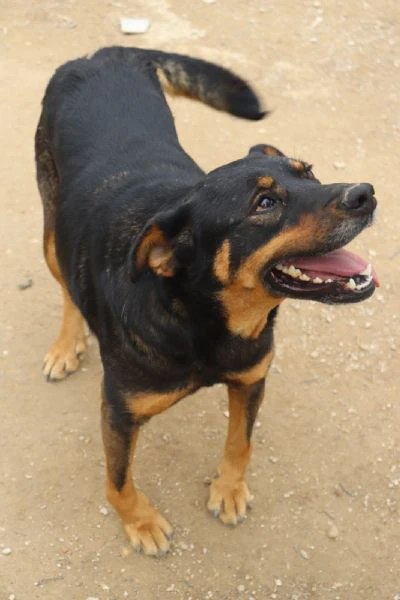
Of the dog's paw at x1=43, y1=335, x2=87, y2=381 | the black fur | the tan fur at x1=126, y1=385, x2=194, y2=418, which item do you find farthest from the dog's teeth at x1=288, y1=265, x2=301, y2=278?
the dog's paw at x1=43, y1=335, x2=87, y2=381

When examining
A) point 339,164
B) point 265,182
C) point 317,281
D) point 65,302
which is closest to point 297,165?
point 265,182

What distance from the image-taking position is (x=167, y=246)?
138 inches

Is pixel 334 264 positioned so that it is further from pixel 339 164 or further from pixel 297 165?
pixel 339 164

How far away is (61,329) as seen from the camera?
5.62 m

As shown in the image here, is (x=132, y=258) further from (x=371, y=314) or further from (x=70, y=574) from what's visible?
(x=371, y=314)

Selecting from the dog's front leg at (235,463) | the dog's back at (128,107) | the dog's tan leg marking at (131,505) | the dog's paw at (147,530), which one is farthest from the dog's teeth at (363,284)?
the dog's paw at (147,530)

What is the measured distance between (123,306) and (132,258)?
42cm

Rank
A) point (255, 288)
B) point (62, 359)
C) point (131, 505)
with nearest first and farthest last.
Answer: point (255, 288)
point (131, 505)
point (62, 359)

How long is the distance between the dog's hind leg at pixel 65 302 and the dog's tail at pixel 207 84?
880mm

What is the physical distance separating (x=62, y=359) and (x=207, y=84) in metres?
2.05

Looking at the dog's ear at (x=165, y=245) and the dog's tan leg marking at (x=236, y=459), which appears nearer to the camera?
the dog's ear at (x=165, y=245)

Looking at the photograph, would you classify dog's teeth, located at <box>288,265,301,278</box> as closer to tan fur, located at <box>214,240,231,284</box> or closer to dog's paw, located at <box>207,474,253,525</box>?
tan fur, located at <box>214,240,231,284</box>

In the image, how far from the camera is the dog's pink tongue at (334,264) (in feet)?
11.3

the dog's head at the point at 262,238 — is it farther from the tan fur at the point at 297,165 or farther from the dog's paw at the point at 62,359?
the dog's paw at the point at 62,359
